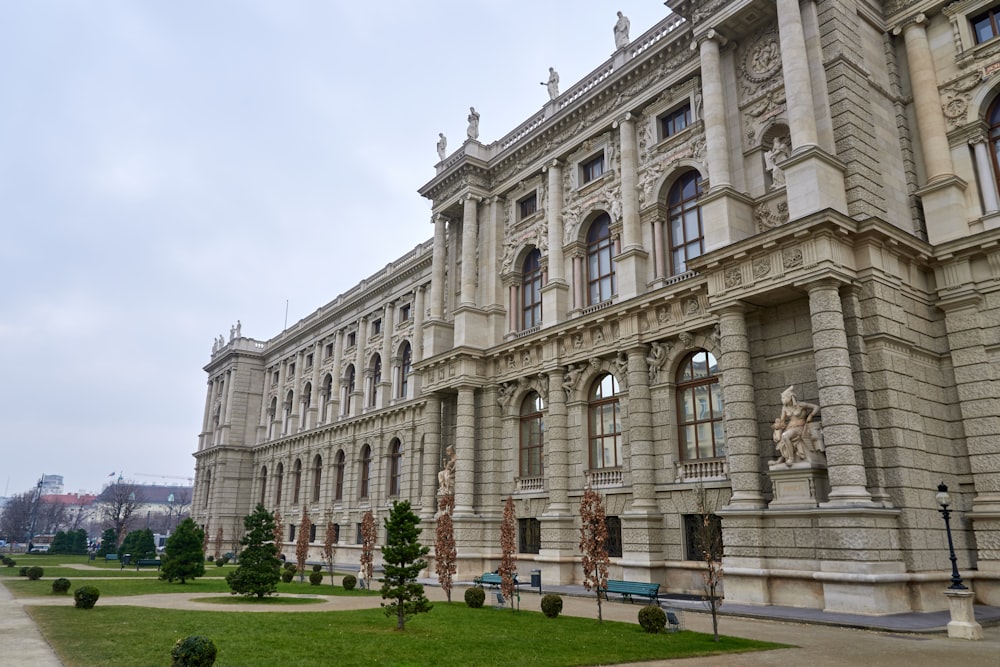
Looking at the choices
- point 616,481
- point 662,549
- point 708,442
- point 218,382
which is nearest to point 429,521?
point 616,481

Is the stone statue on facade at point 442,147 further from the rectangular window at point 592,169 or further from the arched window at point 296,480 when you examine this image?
the arched window at point 296,480

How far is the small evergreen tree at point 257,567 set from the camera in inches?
973

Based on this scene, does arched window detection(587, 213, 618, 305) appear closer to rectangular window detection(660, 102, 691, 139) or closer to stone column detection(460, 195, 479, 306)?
rectangular window detection(660, 102, 691, 139)

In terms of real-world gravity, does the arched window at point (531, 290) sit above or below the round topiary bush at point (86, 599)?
above

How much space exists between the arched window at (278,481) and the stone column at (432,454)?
3166cm

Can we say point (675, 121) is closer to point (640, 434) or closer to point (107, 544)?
point (640, 434)

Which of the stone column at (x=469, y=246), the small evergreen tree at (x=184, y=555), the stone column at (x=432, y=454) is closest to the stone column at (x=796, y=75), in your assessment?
the stone column at (x=469, y=246)

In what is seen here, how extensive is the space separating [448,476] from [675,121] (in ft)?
62.2

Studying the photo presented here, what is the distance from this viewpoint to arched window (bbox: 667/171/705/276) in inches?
1040

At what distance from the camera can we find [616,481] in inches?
1063

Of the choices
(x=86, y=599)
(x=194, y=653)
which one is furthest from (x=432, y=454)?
(x=194, y=653)

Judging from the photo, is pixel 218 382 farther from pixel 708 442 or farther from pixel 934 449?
pixel 934 449

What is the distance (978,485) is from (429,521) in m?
22.8

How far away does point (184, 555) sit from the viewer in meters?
32.8
